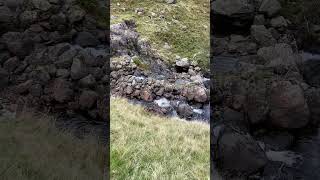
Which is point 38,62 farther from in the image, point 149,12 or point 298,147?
point 149,12

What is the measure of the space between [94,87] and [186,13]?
47.4 ft

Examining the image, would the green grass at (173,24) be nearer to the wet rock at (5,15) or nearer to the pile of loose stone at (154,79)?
the pile of loose stone at (154,79)

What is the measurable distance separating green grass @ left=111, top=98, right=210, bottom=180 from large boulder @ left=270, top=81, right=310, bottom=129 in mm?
2116

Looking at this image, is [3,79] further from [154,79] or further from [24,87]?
[154,79]

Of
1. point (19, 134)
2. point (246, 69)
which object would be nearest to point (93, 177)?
point (19, 134)

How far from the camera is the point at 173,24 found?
26141 mm

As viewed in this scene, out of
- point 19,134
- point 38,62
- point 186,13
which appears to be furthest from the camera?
point 186,13

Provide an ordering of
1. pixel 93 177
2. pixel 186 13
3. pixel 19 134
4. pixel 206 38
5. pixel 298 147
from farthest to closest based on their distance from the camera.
A: 1. pixel 186 13
2. pixel 206 38
3. pixel 298 147
4. pixel 19 134
5. pixel 93 177

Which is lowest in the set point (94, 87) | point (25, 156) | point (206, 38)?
point (206, 38)

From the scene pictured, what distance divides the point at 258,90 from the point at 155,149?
5.73 meters

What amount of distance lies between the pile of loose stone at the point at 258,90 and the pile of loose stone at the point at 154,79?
1.24 m

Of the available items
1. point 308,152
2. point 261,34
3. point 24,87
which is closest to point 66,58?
point 24,87

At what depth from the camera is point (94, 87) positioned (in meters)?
13.8

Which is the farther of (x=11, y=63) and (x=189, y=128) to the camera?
(x=189, y=128)
